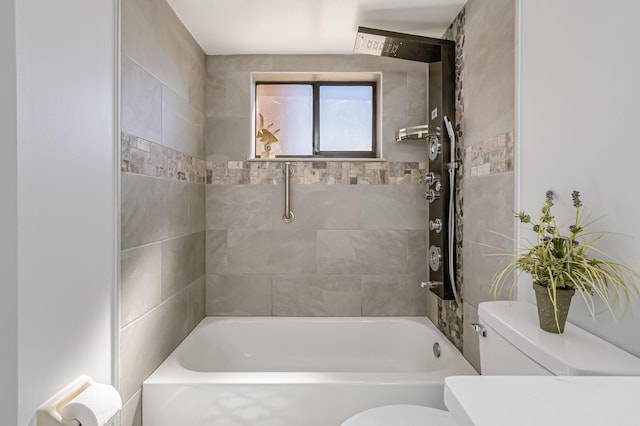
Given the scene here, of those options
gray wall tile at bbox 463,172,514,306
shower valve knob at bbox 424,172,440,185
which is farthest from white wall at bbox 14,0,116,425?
shower valve knob at bbox 424,172,440,185

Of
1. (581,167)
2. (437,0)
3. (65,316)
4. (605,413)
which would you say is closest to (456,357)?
(581,167)

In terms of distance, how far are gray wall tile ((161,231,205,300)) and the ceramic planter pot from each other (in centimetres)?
165

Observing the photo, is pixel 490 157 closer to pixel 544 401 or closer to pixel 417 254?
pixel 417 254

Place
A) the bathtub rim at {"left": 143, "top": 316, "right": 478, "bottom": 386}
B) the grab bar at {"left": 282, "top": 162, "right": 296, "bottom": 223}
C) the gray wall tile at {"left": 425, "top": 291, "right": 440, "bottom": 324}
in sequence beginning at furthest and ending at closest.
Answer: the grab bar at {"left": 282, "top": 162, "right": 296, "bottom": 223} → the gray wall tile at {"left": 425, "top": 291, "right": 440, "bottom": 324} → the bathtub rim at {"left": 143, "top": 316, "right": 478, "bottom": 386}

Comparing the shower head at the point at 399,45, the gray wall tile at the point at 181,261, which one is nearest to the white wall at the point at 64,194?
the gray wall tile at the point at 181,261

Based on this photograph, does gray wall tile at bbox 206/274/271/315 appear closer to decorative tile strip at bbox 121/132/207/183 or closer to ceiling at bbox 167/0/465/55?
decorative tile strip at bbox 121/132/207/183

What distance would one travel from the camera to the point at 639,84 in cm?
87

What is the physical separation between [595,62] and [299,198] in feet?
5.95

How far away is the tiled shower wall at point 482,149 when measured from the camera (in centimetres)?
150

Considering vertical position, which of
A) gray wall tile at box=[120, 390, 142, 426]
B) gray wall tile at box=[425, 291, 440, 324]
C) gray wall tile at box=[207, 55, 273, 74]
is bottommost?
gray wall tile at box=[120, 390, 142, 426]

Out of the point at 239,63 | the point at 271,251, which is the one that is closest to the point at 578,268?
the point at 271,251

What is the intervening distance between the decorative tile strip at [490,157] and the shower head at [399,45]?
0.69 metres

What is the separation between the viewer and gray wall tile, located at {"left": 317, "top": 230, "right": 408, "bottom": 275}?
8.28 ft

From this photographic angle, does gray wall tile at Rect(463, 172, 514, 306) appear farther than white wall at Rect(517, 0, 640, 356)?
Yes
